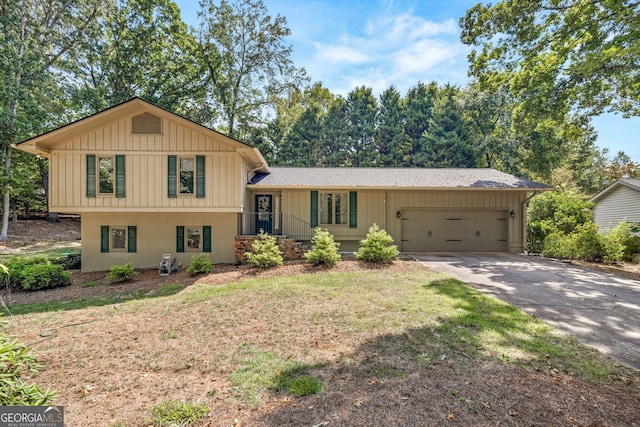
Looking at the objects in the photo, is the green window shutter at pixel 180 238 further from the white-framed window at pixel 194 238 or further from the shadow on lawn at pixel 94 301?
the shadow on lawn at pixel 94 301

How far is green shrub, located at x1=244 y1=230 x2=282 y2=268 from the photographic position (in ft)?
28.5

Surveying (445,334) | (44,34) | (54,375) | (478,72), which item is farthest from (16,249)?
(478,72)

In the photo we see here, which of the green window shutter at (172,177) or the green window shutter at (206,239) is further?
the green window shutter at (206,239)

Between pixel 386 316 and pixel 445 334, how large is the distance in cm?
101

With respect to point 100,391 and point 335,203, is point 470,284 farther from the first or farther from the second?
point 100,391

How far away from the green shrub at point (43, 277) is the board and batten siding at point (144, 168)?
6.23ft

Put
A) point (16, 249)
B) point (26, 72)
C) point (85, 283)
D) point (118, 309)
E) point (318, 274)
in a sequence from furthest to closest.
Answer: point (26, 72) → point (16, 249) → point (85, 283) → point (318, 274) → point (118, 309)

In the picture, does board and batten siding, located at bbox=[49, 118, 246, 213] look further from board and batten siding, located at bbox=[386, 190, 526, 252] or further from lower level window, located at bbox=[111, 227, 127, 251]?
board and batten siding, located at bbox=[386, 190, 526, 252]

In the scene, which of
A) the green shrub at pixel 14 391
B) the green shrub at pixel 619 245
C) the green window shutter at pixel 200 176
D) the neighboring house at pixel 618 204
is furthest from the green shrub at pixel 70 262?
the neighboring house at pixel 618 204

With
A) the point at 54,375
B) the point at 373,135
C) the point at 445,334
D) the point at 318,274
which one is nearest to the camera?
the point at 54,375

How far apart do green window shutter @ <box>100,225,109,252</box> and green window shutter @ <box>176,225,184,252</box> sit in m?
2.54

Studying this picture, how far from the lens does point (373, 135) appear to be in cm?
2845

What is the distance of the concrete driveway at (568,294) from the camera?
408 cm

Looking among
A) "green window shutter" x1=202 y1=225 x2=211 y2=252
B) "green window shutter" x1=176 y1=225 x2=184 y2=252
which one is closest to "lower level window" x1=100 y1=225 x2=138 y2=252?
"green window shutter" x1=176 y1=225 x2=184 y2=252
